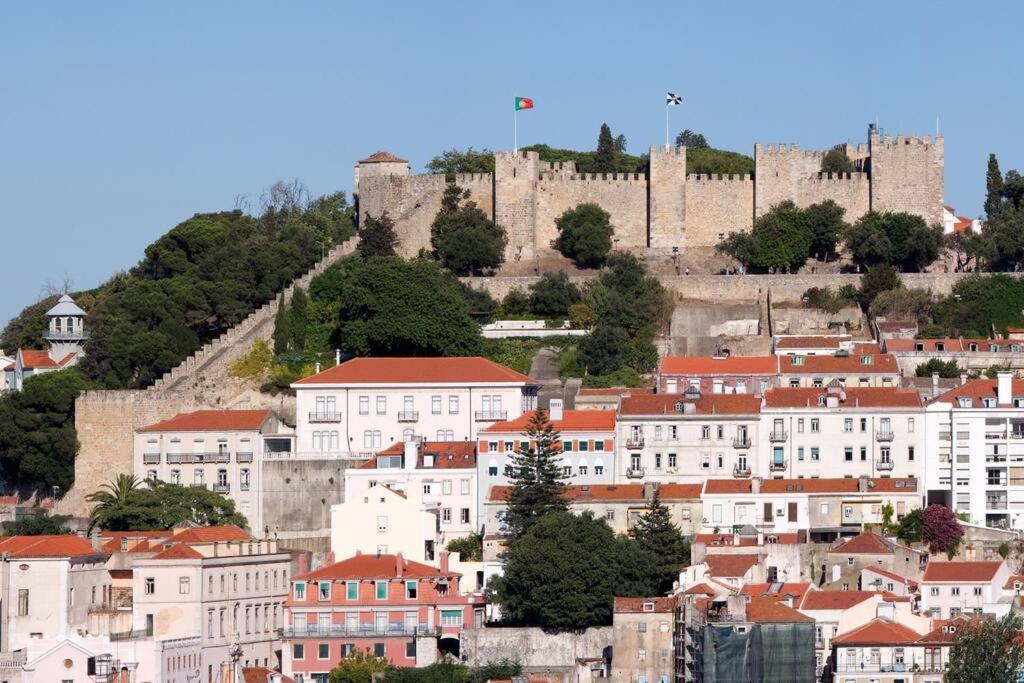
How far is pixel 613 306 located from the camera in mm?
77250

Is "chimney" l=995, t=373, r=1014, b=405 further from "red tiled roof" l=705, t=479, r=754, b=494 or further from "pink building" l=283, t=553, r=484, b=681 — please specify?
"pink building" l=283, t=553, r=484, b=681

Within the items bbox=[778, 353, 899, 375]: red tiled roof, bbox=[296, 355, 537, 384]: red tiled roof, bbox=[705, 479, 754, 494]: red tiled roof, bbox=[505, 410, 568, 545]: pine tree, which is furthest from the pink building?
bbox=[778, 353, 899, 375]: red tiled roof

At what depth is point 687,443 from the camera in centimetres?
6550

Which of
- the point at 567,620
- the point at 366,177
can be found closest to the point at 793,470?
the point at 567,620

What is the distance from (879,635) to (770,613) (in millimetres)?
2303

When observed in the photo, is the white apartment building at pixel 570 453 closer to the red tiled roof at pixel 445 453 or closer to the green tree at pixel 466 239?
the red tiled roof at pixel 445 453

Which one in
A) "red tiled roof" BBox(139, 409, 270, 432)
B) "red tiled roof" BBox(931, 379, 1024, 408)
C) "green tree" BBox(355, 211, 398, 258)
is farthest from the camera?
"green tree" BBox(355, 211, 398, 258)

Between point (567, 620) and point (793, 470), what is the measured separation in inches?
439

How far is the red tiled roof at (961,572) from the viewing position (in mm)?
57562

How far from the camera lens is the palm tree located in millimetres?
67250

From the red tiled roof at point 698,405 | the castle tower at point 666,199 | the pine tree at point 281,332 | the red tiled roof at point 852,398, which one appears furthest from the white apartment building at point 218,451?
the castle tower at point 666,199

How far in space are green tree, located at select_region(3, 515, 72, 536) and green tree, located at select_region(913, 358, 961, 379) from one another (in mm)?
23784

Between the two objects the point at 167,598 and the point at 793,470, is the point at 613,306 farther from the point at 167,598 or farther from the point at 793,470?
the point at 167,598

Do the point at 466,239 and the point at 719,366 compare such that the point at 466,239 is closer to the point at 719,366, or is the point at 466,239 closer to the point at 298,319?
the point at 298,319
